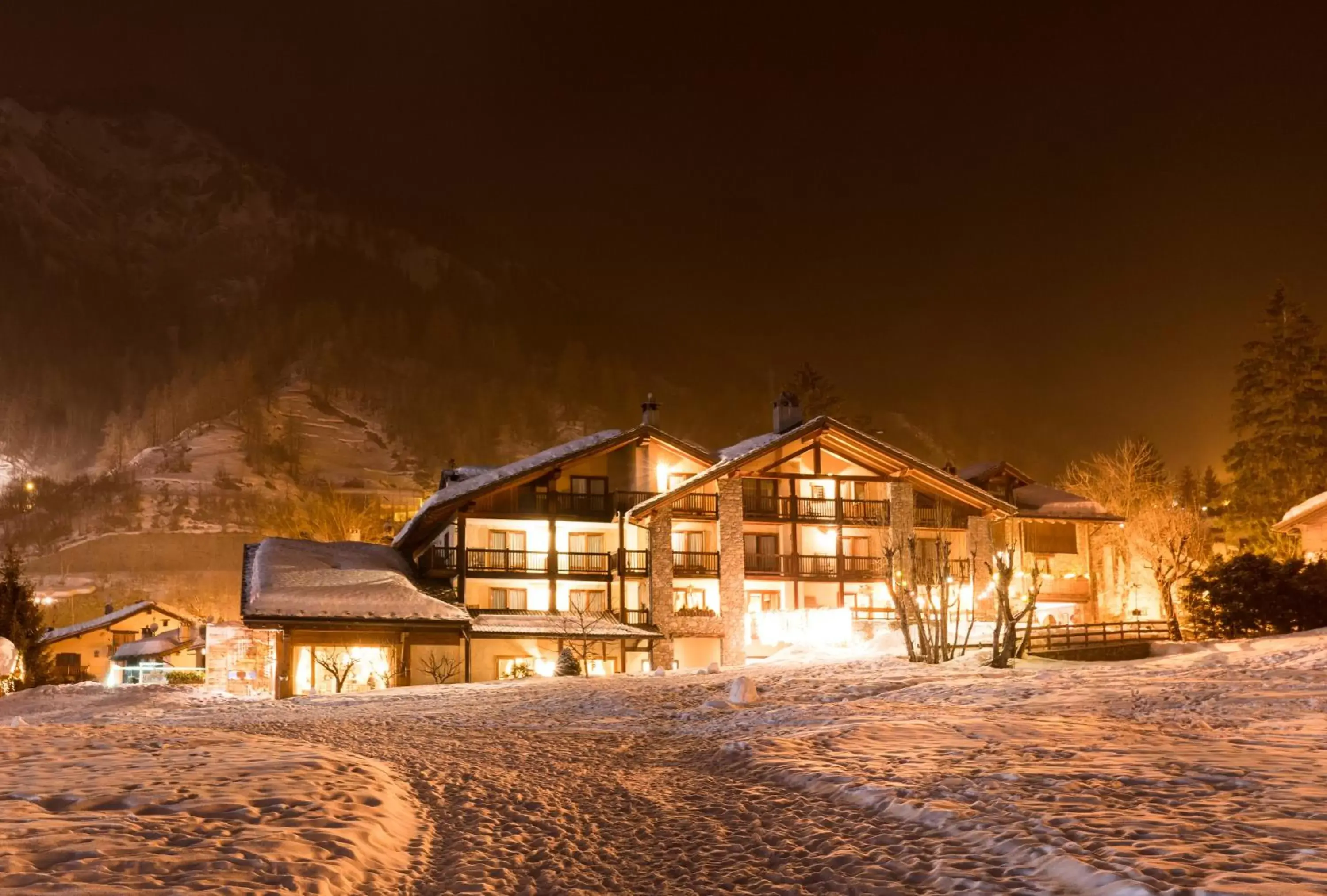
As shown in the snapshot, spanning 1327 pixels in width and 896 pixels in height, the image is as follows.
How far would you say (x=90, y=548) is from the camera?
479 feet

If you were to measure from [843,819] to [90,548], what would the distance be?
160091 millimetres

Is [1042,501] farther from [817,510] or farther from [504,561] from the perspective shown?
[504,561]

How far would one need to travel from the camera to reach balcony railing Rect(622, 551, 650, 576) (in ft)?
152

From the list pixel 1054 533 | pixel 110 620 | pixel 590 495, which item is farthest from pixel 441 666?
pixel 110 620

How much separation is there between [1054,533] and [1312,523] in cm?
1607

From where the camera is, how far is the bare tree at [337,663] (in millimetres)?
37875

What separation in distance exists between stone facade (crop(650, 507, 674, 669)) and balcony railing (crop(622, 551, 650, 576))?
211 cm

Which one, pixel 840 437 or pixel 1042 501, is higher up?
pixel 840 437

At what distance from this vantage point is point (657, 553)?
4403cm

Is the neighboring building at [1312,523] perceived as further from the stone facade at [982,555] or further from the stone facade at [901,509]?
the stone facade at [901,509]

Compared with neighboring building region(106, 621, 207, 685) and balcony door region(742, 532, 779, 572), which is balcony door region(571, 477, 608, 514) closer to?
balcony door region(742, 532, 779, 572)

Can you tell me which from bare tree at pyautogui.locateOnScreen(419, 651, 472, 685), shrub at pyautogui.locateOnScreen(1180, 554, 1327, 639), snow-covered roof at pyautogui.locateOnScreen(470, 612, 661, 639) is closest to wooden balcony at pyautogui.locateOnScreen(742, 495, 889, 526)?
snow-covered roof at pyautogui.locateOnScreen(470, 612, 661, 639)

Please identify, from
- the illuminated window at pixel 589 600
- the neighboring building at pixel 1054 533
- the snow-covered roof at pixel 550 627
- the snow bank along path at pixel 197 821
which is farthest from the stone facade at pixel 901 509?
the snow bank along path at pixel 197 821

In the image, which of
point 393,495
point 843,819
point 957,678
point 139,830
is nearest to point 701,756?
point 843,819
